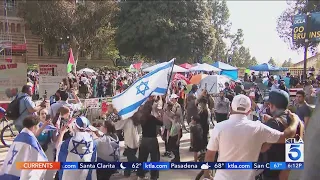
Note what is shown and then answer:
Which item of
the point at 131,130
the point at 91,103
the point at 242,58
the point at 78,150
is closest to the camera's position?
the point at 78,150

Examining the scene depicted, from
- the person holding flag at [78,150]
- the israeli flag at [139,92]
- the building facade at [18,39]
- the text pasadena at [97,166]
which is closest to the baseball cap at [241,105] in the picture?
the person holding flag at [78,150]

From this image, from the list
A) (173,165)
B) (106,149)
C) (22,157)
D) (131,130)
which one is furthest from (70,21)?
(22,157)

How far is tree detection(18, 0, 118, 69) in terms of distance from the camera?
34.6 m

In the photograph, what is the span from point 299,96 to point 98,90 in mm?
18504

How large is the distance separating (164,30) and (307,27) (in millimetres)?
25314

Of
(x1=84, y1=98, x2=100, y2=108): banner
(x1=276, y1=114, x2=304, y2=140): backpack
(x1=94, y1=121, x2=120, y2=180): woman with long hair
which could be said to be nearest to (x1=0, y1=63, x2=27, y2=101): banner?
(x1=84, y1=98, x2=100, y2=108): banner

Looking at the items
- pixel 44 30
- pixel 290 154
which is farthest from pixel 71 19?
pixel 290 154

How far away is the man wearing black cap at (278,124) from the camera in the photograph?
386 centimetres

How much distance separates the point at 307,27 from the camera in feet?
59.0

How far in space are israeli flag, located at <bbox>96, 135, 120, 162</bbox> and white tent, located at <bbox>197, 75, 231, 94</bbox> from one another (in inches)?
369

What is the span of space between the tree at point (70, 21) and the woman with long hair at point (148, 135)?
29.8 metres

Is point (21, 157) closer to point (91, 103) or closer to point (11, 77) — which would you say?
point (91, 103)

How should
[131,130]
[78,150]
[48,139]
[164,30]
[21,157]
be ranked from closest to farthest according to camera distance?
[21,157], [78,150], [48,139], [131,130], [164,30]

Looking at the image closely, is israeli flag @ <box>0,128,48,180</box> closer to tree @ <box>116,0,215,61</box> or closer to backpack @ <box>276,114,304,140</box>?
backpack @ <box>276,114,304,140</box>
